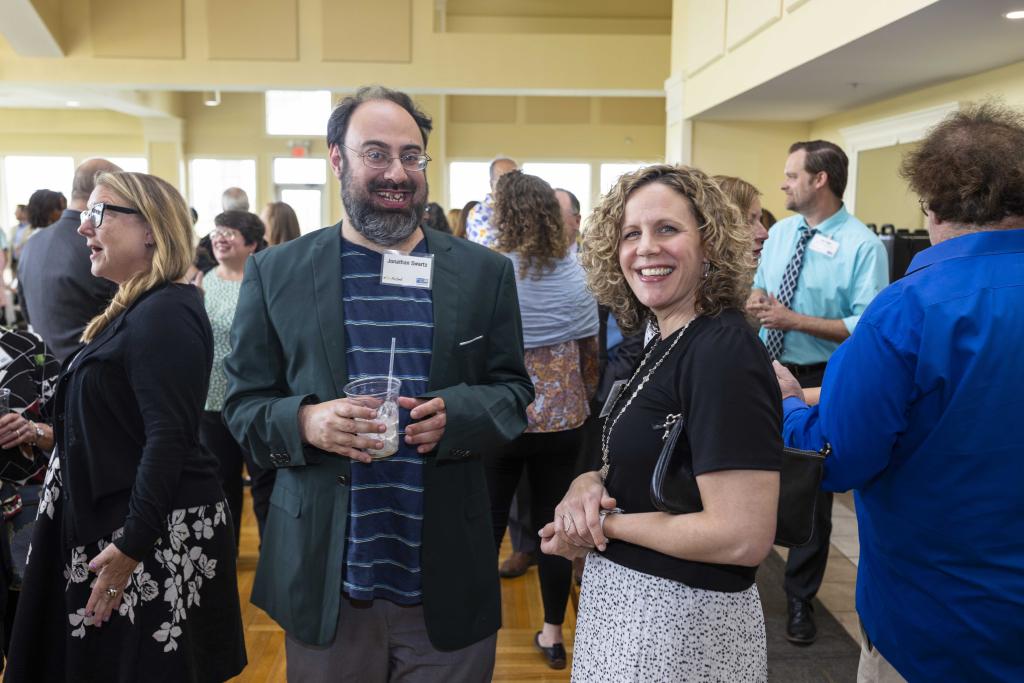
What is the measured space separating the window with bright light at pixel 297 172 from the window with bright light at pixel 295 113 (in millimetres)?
511

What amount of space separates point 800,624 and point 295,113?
13.2 m

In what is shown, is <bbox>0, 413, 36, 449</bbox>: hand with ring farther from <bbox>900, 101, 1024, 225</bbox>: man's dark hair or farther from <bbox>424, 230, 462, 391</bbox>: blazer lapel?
<bbox>900, 101, 1024, 225</bbox>: man's dark hair

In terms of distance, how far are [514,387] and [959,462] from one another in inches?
28.9

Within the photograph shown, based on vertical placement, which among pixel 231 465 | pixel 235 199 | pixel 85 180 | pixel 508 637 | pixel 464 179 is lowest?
pixel 508 637

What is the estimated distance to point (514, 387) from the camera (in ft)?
4.76

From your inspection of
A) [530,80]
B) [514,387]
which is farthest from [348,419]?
[530,80]

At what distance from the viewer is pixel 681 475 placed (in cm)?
109

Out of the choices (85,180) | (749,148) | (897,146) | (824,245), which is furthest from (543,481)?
(749,148)

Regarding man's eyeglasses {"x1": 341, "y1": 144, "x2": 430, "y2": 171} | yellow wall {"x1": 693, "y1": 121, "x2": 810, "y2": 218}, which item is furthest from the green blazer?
yellow wall {"x1": 693, "y1": 121, "x2": 810, "y2": 218}

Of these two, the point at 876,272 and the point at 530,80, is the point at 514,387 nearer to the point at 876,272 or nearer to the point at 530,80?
the point at 876,272

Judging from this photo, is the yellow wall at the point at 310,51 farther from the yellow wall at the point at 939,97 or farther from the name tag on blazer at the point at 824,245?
the name tag on blazer at the point at 824,245

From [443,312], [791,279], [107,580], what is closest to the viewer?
[443,312]

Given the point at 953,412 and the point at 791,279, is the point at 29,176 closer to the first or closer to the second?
the point at 791,279

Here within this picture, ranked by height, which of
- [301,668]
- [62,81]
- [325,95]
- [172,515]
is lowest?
[301,668]
